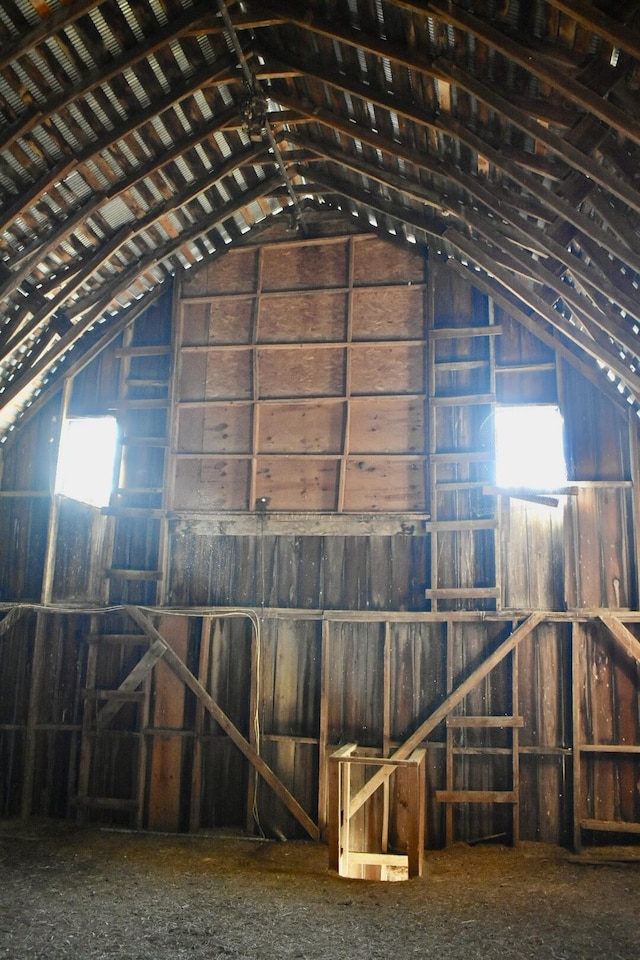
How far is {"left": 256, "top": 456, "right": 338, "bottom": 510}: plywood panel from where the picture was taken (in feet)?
31.1

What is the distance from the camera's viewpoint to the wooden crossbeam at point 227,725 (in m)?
8.84

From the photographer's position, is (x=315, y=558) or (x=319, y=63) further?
(x=315, y=558)

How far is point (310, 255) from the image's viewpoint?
10.0 meters

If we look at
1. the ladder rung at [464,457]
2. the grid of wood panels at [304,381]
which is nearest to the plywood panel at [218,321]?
the grid of wood panels at [304,381]

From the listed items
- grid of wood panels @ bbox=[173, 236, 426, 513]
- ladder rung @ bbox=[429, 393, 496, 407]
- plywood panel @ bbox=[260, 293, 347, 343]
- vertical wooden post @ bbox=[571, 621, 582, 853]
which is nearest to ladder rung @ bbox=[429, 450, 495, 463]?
grid of wood panels @ bbox=[173, 236, 426, 513]

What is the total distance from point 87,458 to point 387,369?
14.3ft

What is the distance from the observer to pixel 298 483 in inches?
377

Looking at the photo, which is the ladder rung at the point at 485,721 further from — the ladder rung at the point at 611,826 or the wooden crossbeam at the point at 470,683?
the ladder rung at the point at 611,826

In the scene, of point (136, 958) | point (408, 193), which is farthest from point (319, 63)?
point (136, 958)

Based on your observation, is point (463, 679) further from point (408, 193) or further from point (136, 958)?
point (408, 193)

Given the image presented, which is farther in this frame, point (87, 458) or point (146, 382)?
point (87, 458)

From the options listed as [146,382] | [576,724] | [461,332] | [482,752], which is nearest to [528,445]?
[461,332]

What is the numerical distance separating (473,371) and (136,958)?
23.3 ft

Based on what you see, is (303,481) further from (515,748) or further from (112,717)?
(515,748)
